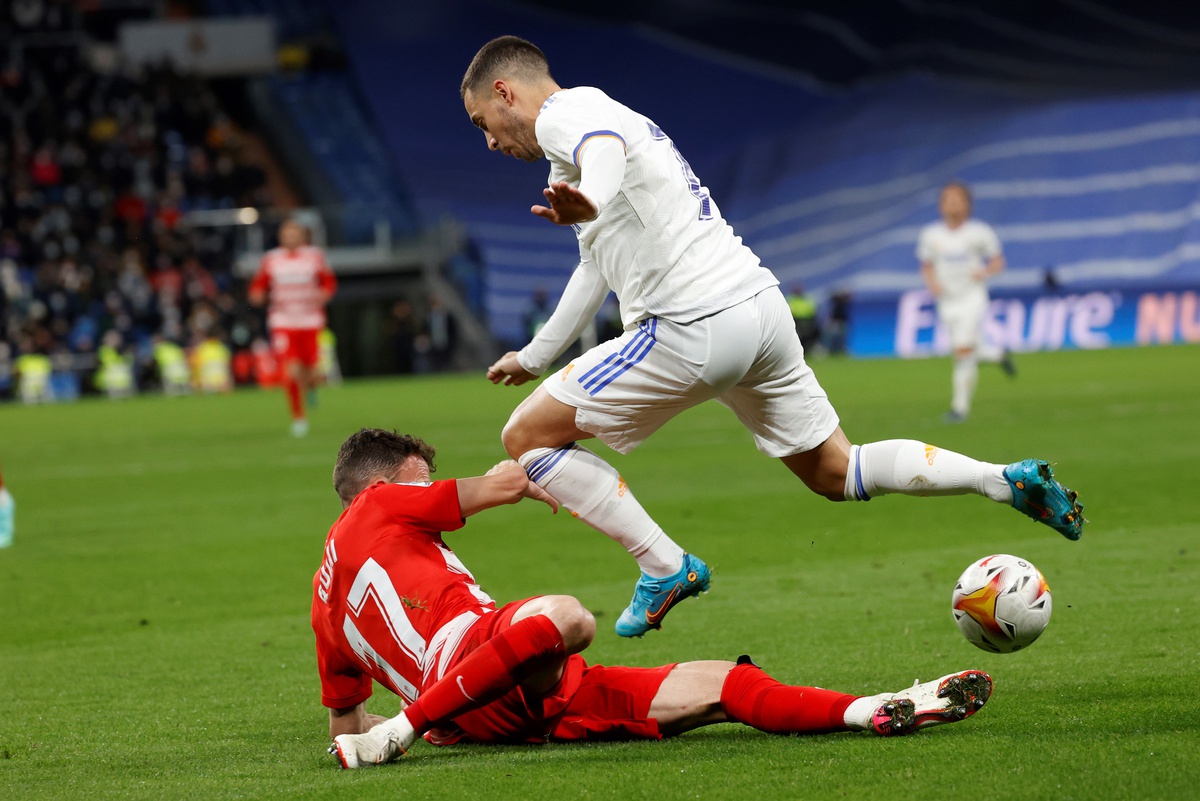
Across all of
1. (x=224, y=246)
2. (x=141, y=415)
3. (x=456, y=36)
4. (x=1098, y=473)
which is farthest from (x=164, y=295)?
(x=1098, y=473)

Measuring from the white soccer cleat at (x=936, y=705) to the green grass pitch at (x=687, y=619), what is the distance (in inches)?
2.3

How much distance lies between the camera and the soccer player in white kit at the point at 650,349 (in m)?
4.37

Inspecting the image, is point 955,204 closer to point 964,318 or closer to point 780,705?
point 964,318

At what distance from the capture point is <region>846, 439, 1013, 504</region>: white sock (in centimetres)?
469

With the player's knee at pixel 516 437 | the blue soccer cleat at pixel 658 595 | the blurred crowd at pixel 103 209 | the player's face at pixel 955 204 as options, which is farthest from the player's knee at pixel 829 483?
the blurred crowd at pixel 103 209

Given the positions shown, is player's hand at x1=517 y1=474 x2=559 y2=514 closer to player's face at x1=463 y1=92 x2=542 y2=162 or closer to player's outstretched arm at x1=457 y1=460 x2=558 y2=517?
player's outstretched arm at x1=457 y1=460 x2=558 y2=517

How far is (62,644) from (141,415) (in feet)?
54.4

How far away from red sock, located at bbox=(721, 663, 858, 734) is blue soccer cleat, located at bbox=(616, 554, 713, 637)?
64 centimetres

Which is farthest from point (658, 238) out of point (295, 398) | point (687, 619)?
point (295, 398)

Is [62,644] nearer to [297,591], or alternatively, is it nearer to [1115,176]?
[297,591]

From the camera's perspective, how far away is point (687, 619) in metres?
6.07

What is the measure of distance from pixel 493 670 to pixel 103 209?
1234 inches

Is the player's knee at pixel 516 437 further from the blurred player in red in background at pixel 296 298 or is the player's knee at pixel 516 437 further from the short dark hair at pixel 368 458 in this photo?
the blurred player in red in background at pixel 296 298

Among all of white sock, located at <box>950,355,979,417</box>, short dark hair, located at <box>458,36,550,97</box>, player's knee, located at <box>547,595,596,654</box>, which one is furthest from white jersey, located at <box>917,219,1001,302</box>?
player's knee, located at <box>547,595,596,654</box>
